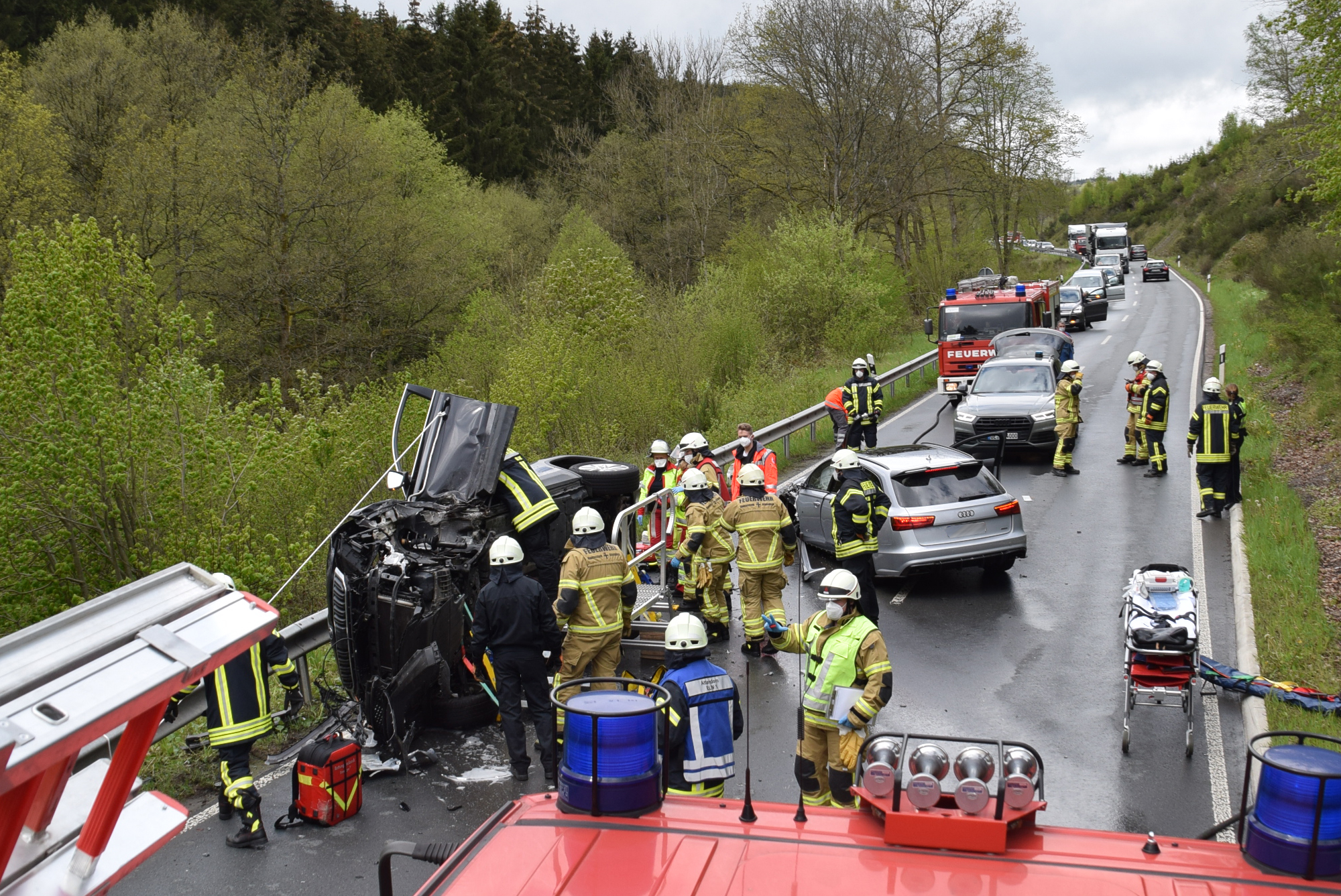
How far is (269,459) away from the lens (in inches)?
514

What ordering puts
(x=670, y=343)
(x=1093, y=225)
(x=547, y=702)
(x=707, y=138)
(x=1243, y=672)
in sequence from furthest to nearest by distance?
(x=1093, y=225) < (x=707, y=138) < (x=670, y=343) < (x=1243, y=672) < (x=547, y=702)

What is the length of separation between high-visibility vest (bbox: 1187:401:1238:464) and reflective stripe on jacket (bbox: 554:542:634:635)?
8943mm

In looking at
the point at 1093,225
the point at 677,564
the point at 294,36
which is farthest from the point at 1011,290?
the point at 1093,225

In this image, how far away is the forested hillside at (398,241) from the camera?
11992 mm

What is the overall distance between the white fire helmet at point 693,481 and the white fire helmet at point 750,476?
63cm

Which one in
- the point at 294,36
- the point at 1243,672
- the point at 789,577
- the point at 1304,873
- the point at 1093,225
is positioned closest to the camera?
the point at 1304,873

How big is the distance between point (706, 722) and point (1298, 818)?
3.12 meters

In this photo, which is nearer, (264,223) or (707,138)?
(264,223)

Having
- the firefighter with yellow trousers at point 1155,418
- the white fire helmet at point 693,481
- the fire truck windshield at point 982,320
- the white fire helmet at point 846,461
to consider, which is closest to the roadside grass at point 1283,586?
the firefighter with yellow trousers at point 1155,418

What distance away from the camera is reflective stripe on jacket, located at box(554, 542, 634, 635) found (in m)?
7.80

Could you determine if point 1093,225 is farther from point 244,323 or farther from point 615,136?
point 244,323

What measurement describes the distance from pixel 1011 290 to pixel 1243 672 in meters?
18.9

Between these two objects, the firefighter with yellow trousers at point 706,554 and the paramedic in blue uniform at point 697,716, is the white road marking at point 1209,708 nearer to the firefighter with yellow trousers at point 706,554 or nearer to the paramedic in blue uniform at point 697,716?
the paramedic in blue uniform at point 697,716

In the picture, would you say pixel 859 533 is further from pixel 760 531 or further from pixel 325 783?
pixel 325 783
